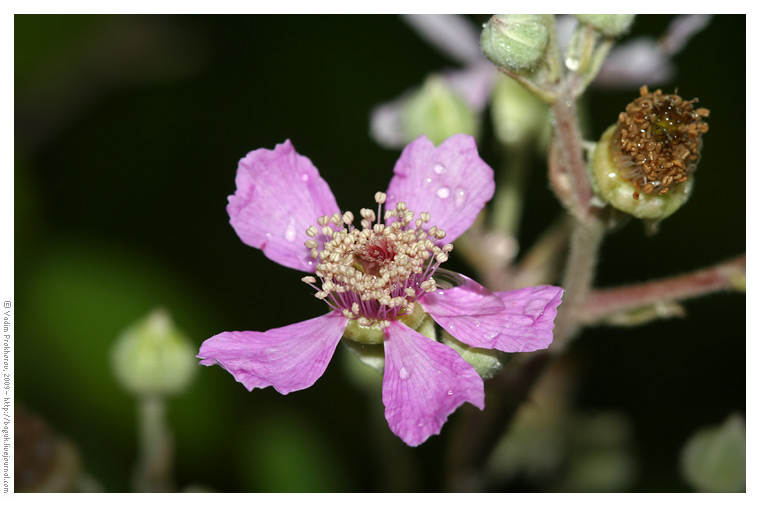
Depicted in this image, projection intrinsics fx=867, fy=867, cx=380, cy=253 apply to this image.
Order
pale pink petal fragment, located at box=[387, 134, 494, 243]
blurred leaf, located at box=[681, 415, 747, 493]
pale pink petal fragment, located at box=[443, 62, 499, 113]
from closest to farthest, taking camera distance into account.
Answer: pale pink petal fragment, located at box=[387, 134, 494, 243]
blurred leaf, located at box=[681, 415, 747, 493]
pale pink petal fragment, located at box=[443, 62, 499, 113]

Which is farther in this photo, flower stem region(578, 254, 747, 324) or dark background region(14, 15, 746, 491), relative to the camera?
dark background region(14, 15, 746, 491)

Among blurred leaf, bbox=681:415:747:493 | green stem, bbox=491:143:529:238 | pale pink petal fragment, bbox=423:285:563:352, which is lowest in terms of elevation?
blurred leaf, bbox=681:415:747:493

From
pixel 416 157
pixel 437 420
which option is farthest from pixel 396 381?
pixel 416 157

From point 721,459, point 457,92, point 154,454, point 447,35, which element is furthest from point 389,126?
point 721,459

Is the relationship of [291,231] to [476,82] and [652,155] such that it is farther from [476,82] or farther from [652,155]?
[476,82]

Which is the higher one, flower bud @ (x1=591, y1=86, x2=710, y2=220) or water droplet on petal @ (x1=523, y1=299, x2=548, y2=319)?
flower bud @ (x1=591, y1=86, x2=710, y2=220)

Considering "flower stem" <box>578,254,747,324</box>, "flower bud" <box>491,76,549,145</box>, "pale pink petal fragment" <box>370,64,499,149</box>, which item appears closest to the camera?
"flower stem" <box>578,254,747,324</box>

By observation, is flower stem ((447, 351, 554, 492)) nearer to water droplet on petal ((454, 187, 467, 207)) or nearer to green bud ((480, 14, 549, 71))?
water droplet on petal ((454, 187, 467, 207))

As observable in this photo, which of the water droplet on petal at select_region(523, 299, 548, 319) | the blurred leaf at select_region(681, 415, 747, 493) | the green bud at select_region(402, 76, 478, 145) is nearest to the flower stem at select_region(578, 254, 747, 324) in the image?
the water droplet on petal at select_region(523, 299, 548, 319)

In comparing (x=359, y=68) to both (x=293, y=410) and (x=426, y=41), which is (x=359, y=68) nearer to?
(x=426, y=41)
